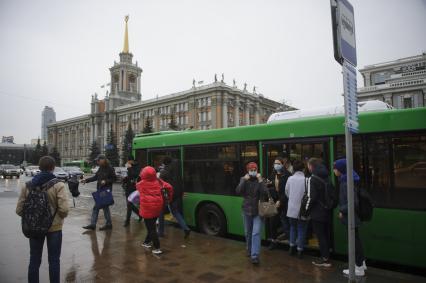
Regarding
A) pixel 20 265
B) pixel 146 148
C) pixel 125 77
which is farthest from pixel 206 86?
pixel 20 265

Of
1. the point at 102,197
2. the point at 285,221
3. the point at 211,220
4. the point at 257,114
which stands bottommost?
the point at 211,220

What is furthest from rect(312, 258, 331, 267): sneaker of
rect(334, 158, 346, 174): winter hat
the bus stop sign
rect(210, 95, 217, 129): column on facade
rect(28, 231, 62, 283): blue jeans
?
rect(210, 95, 217, 129): column on facade

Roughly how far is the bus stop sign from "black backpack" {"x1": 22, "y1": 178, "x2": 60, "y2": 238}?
4.07 meters

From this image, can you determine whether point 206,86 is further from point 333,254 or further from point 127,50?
point 333,254

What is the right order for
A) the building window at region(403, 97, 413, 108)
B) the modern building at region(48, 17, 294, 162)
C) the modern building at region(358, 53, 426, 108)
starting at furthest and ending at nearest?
1. the modern building at region(48, 17, 294, 162)
2. the building window at region(403, 97, 413, 108)
3. the modern building at region(358, 53, 426, 108)

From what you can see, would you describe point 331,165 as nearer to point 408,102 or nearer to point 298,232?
point 298,232

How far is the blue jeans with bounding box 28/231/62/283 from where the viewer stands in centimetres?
425

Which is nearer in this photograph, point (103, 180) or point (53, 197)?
point (53, 197)

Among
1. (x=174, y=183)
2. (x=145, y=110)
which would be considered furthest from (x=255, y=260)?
(x=145, y=110)

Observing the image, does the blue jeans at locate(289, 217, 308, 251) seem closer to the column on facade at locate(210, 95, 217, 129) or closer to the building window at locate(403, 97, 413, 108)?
the building window at locate(403, 97, 413, 108)

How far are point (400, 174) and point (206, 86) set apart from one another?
72127mm

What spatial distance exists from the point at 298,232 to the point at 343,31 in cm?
379

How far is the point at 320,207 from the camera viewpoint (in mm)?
5594

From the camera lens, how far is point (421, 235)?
511 cm
